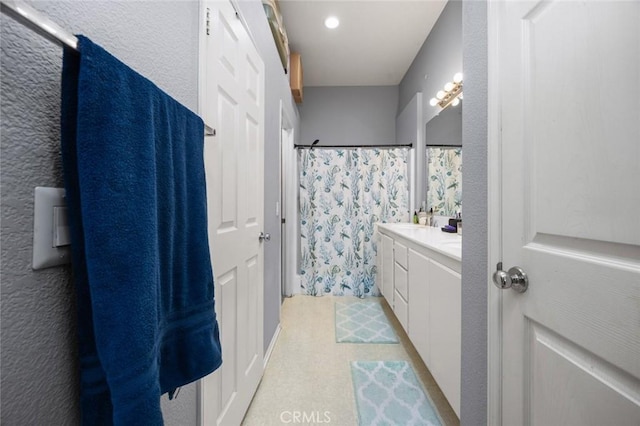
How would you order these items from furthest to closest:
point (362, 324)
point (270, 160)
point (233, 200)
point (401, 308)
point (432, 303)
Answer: point (362, 324)
point (401, 308)
point (270, 160)
point (432, 303)
point (233, 200)

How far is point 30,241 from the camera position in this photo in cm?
40

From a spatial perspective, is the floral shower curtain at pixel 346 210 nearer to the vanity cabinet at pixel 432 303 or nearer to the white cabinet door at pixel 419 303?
the vanity cabinet at pixel 432 303

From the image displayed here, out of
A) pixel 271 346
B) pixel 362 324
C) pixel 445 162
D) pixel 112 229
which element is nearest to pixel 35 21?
pixel 112 229

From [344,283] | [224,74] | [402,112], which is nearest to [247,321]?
[224,74]

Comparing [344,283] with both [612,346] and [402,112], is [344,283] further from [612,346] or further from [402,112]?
[612,346]

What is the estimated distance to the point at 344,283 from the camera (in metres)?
3.01

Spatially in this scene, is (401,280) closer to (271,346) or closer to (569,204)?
(271,346)

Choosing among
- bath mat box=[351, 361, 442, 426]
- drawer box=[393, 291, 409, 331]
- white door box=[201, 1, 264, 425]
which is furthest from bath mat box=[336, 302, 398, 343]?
white door box=[201, 1, 264, 425]

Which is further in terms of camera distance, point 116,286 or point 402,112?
point 402,112

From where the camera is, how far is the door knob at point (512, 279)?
73 centimetres

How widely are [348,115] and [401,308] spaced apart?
2.76 m

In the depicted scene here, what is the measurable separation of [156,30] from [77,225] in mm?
581

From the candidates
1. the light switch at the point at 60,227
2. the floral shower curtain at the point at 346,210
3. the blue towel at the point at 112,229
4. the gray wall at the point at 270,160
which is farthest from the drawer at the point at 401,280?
the light switch at the point at 60,227

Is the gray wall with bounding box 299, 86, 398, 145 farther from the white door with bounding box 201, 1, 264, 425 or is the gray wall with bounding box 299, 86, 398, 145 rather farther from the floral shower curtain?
the white door with bounding box 201, 1, 264, 425
